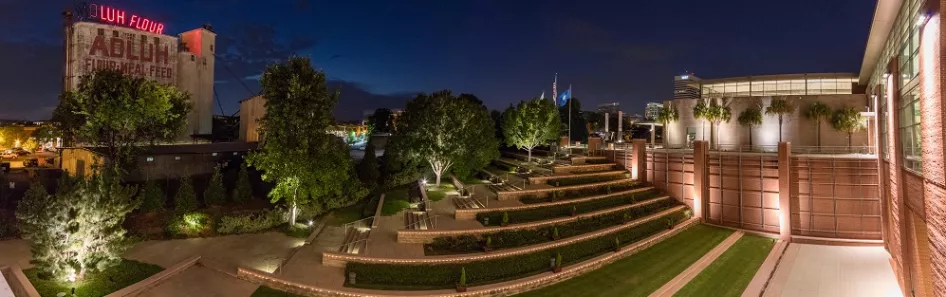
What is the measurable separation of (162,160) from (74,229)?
50.9ft

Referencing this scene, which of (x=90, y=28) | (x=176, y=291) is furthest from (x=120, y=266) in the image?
(x=90, y=28)

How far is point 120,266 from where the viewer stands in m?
15.3

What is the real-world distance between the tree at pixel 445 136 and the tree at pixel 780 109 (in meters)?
27.2

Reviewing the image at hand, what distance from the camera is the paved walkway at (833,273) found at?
1734 centimetres

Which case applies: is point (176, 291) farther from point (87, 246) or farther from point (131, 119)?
point (131, 119)

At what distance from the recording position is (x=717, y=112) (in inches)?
1499

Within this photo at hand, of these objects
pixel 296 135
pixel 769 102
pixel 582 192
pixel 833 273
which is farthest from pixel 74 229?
pixel 769 102

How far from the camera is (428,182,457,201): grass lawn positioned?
83.7 ft

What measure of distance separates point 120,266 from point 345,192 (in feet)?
39.9

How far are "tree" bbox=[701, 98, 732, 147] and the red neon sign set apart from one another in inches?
2277

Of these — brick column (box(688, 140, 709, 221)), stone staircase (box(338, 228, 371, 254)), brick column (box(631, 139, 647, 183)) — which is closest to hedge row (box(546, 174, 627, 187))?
brick column (box(631, 139, 647, 183))

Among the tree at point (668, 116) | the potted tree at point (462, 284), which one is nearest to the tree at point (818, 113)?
the tree at point (668, 116)

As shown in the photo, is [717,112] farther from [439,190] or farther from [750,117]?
[439,190]

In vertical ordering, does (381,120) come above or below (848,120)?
above
